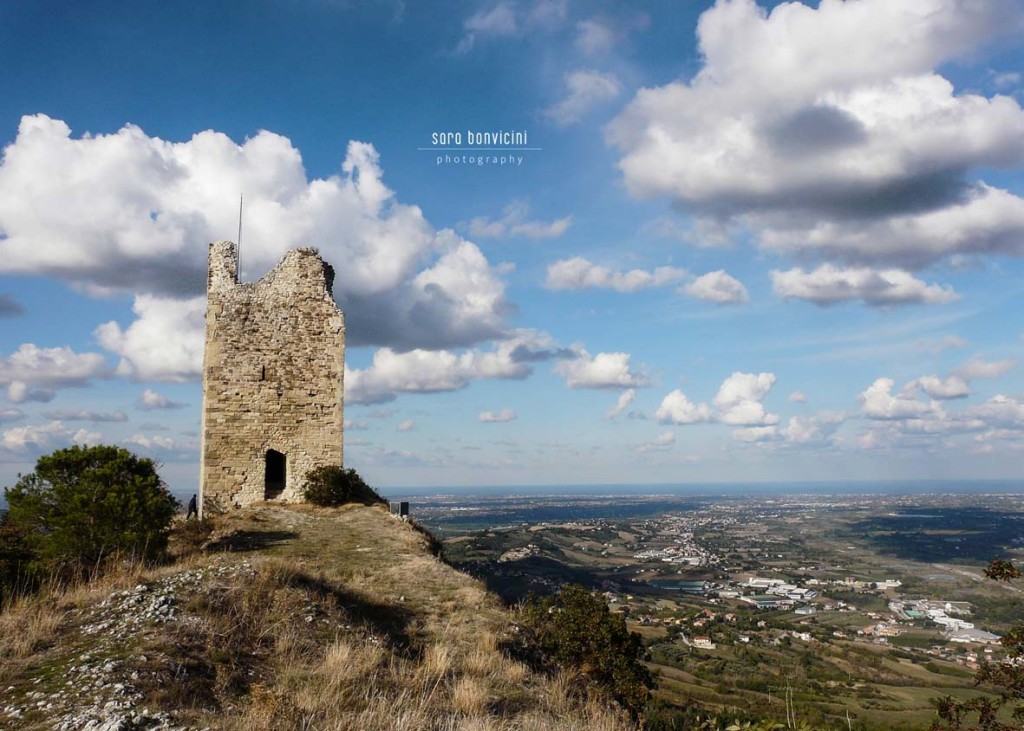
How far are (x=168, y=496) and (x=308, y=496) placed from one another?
5.44m

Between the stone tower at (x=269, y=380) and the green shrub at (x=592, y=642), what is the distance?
752 centimetres

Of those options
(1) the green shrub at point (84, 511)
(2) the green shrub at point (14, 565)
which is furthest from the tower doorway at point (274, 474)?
(2) the green shrub at point (14, 565)

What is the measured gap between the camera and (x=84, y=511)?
9.88 metres

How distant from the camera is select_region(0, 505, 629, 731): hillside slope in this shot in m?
A: 4.51

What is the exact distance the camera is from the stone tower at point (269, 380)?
1652 centimetres

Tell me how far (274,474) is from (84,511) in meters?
7.76

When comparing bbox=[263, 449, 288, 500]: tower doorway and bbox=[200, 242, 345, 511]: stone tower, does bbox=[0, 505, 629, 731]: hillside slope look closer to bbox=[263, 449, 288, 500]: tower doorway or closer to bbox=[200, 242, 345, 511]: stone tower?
bbox=[200, 242, 345, 511]: stone tower

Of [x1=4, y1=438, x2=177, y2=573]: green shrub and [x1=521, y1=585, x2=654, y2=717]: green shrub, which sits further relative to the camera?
[x1=521, y1=585, x2=654, y2=717]: green shrub

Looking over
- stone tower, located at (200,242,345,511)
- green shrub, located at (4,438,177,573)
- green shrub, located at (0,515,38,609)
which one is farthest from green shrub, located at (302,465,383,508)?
green shrub, located at (0,515,38,609)

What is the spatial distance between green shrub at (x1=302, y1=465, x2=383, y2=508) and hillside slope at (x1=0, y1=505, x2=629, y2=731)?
700cm

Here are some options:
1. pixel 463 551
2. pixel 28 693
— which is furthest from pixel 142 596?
pixel 463 551

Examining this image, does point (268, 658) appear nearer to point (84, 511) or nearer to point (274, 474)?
point (84, 511)

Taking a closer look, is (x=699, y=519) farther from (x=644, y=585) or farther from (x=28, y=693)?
(x=28, y=693)

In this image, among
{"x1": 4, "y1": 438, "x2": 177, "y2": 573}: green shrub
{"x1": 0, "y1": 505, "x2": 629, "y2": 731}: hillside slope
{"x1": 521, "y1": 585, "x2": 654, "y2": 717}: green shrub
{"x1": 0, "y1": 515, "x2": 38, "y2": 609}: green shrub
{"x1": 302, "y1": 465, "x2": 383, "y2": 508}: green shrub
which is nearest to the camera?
{"x1": 0, "y1": 505, "x2": 629, "y2": 731}: hillside slope
